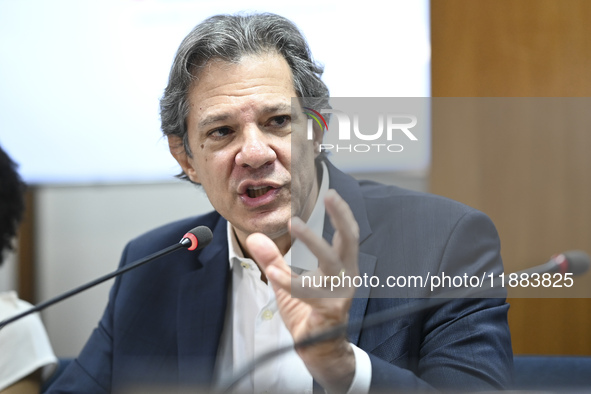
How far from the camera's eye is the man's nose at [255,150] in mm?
1151

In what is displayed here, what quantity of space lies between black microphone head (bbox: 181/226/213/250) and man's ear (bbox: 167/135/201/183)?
37 centimetres

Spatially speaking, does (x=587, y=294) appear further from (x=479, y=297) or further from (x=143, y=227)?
(x=143, y=227)

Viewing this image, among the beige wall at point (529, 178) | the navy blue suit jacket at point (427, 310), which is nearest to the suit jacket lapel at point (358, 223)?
the navy blue suit jacket at point (427, 310)

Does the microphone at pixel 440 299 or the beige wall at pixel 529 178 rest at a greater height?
the beige wall at pixel 529 178

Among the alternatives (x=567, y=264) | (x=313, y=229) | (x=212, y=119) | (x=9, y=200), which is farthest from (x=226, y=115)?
(x=9, y=200)

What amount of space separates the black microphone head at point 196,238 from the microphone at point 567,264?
1.78 feet

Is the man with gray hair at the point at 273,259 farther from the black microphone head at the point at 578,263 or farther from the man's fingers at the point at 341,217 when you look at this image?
the black microphone head at the point at 578,263

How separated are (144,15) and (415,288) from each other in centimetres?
145

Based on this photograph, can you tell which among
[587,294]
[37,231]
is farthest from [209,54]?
[37,231]

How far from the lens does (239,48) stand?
4.02 ft

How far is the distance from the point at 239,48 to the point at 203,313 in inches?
23.0

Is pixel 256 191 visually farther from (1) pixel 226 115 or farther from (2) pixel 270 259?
(2) pixel 270 259

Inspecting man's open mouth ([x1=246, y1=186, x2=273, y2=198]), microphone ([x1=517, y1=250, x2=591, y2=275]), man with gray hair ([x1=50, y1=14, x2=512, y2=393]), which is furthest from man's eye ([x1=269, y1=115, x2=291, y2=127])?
microphone ([x1=517, y1=250, x2=591, y2=275])

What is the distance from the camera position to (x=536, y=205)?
2.80 ft
